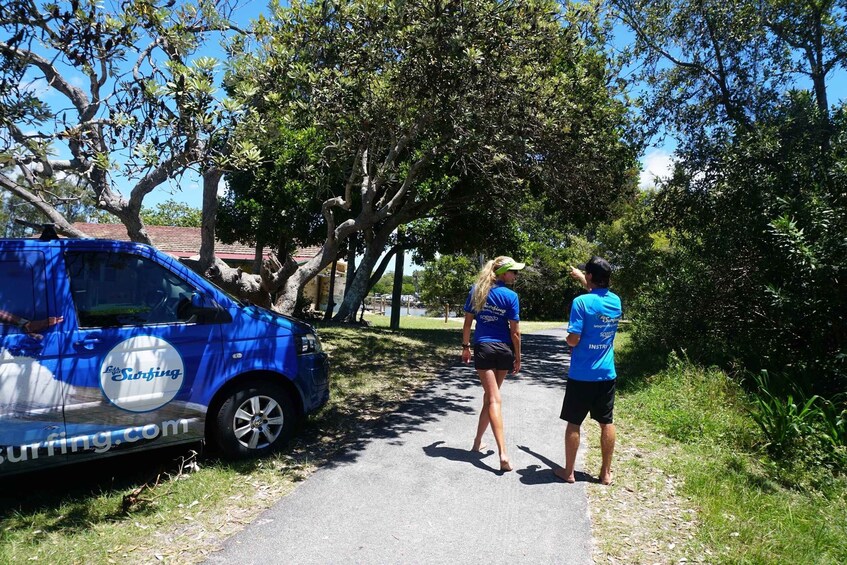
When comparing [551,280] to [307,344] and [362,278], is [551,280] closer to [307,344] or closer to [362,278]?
[362,278]

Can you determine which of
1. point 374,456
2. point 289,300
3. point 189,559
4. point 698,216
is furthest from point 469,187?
point 189,559

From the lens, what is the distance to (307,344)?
18.3ft

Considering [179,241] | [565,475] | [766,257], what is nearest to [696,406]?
[766,257]

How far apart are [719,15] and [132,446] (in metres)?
11.2

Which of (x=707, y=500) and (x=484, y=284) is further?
(x=484, y=284)

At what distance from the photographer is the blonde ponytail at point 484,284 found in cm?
511

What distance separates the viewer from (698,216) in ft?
35.1

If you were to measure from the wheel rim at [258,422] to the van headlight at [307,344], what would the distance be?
546 millimetres

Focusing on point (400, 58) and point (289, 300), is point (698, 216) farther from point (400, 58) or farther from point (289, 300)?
point (289, 300)

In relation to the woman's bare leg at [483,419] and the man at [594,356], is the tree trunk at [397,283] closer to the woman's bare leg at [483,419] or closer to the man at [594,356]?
the woman's bare leg at [483,419]

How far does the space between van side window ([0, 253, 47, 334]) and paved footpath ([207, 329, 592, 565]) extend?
228 cm

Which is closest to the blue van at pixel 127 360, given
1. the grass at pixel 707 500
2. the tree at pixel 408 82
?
the tree at pixel 408 82

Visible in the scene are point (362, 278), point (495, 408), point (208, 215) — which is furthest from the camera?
point (362, 278)

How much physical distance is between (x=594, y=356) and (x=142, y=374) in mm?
3607
